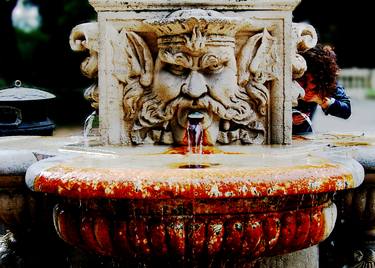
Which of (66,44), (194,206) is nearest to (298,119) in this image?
(194,206)

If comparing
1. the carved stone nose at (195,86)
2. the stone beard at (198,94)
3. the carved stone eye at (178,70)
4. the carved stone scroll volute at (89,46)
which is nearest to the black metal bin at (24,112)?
the carved stone scroll volute at (89,46)

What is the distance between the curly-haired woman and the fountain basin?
2.14m

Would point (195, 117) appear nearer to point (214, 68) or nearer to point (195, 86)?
point (195, 86)

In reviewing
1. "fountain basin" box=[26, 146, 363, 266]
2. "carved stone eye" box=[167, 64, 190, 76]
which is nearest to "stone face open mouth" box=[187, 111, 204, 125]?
"carved stone eye" box=[167, 64, 190, 76]

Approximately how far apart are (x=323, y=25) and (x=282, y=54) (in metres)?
24.8

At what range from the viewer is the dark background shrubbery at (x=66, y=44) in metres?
15.7

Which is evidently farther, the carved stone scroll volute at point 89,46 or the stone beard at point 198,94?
the carved stone scroll volute at point 89,46

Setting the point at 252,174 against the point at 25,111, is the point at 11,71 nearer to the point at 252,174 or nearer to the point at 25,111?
the point at 25,111

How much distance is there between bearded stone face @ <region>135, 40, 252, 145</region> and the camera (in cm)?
429

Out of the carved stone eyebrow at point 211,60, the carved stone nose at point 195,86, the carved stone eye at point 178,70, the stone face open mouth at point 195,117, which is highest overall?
the carved stone eyebrow at point 211,60

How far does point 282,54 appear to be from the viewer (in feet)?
14.8

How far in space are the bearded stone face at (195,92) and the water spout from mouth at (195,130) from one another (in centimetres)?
2

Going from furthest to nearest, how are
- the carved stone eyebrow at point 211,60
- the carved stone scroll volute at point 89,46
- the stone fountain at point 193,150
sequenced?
the carved stone scroll volute at point 89,46
the carved stone eyebrow at point 211,60
the stone fountain at point 193,150

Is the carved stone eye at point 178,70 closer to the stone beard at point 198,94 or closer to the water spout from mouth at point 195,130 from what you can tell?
the stone beard at point 198,94
